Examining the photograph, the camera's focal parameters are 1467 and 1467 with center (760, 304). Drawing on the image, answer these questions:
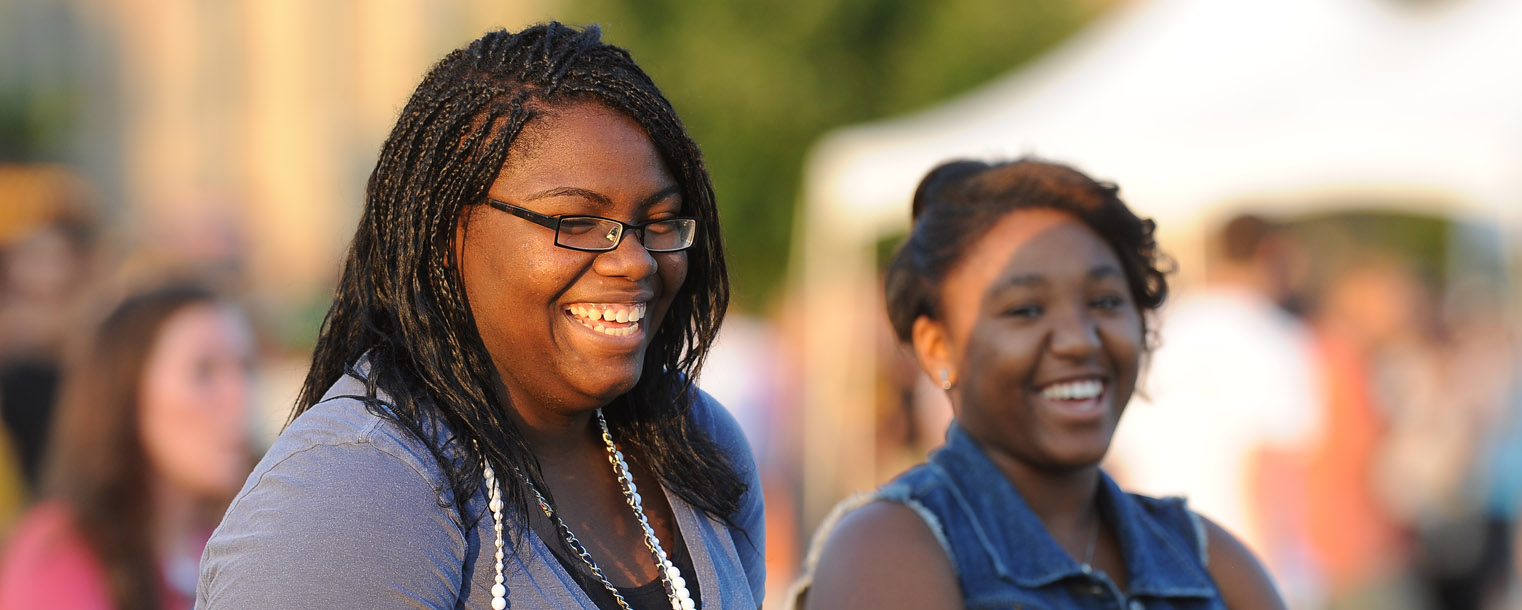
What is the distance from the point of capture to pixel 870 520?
7.18 ft

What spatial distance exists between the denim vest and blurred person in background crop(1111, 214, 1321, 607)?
10.3 feet

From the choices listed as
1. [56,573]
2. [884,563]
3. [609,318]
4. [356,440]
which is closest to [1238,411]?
[884,563]

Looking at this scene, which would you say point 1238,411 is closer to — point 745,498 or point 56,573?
point 745,498

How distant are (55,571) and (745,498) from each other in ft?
7.05

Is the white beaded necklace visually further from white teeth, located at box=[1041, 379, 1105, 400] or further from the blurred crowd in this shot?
the blurred crowd

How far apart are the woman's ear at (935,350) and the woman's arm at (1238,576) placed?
1.62 ft

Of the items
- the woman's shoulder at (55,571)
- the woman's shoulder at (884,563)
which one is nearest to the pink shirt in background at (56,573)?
the woman's shoulder at (55,571)

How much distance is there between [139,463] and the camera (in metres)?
3.68

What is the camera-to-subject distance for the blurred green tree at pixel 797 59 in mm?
18047

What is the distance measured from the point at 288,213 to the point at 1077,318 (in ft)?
97.6

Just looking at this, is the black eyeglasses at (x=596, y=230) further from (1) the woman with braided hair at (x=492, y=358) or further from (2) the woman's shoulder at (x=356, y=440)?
(2) the woman's shoulder at (x=356, y=440)

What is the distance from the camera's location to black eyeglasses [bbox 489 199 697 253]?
1671mm

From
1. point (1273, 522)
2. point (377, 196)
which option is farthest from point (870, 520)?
point (1273, 522)

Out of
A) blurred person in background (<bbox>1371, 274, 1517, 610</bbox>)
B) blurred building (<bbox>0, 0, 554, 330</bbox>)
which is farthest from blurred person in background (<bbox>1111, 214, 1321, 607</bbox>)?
blurred building (<bbox>0, 0, 554, 330</bbox>)
